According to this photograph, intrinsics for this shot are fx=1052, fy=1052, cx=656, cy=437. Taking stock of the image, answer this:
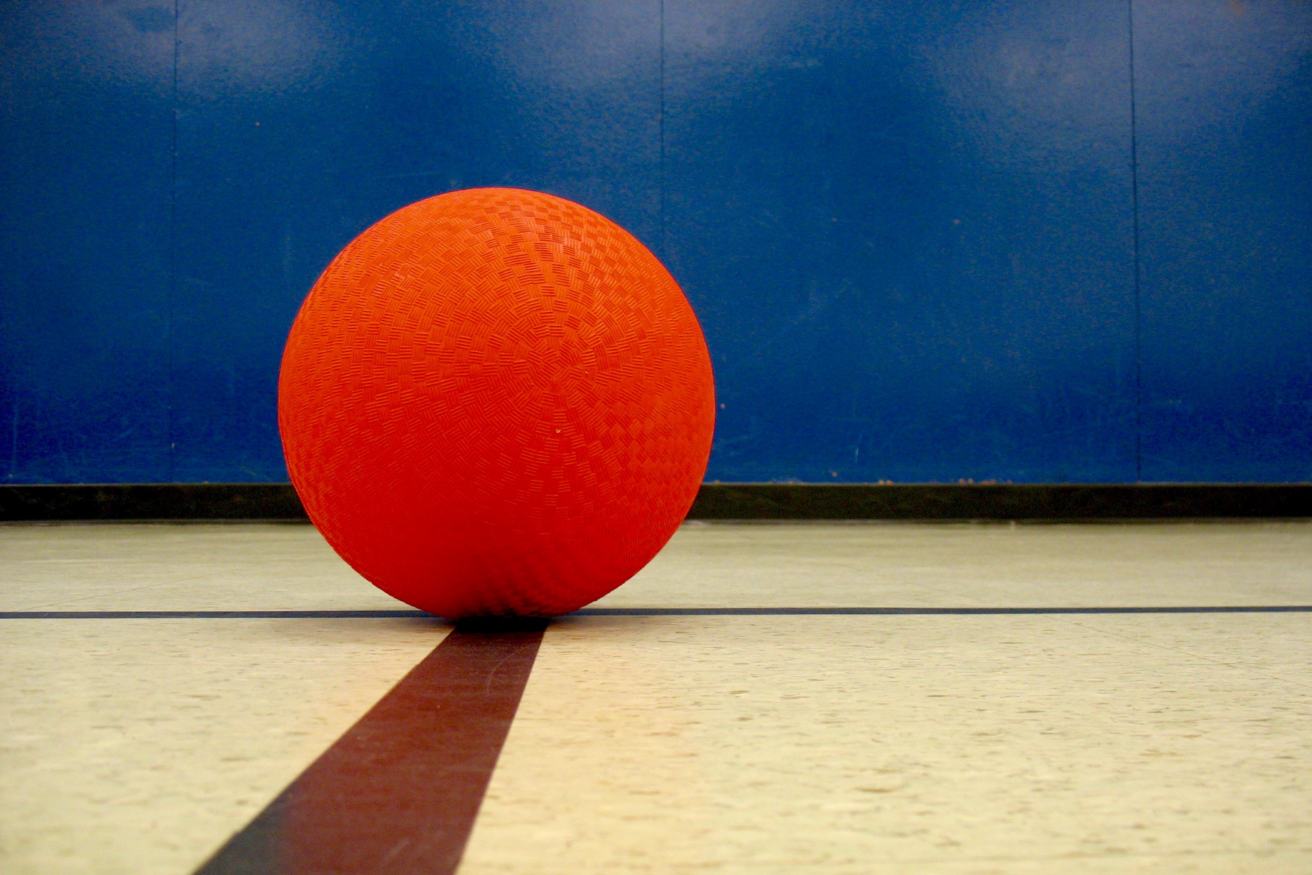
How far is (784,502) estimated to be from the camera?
22.4 feet

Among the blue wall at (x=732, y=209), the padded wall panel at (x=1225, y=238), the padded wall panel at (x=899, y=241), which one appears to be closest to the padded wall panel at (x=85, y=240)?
the blue wall at (x=732, y=209)

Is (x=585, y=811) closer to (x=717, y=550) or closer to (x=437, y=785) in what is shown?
(x=437, y=785)

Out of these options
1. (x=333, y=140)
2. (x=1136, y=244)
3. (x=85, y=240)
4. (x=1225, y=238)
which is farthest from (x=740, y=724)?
(x=1225, y=238)

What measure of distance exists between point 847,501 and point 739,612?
4270mm

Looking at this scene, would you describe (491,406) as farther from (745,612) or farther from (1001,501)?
(1001,501)

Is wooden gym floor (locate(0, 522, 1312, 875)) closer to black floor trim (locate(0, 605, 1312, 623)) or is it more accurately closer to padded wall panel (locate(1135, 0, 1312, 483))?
black floor trim (locate(0, 605, 1312, 623))

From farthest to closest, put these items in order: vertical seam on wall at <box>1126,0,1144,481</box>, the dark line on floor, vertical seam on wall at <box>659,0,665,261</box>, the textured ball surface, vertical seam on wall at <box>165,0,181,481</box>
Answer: vertical seam on wall at <box>1126,0,1144,481</box>, vertical seam on wall at <box>659,0,665,261</box>, vertical seam on wall at <box>165,0,181,481</box>, the dark line on floor, the textured ball surface

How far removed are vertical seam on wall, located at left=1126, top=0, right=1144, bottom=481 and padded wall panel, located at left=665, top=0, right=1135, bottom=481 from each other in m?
0.05

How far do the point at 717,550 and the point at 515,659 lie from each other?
9.04ft

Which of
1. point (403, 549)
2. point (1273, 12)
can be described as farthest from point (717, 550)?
point (1273, 12)

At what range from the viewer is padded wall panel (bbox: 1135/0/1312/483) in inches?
281

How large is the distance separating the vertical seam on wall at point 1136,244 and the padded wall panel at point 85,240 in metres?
6.43

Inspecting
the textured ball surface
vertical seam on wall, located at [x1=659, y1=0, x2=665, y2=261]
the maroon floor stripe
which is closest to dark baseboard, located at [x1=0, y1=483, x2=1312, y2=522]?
vertical seam on wall, located at [x1=659, y1=0, x2=665, y2=261]

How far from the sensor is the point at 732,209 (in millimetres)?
6953
